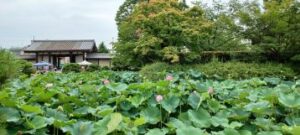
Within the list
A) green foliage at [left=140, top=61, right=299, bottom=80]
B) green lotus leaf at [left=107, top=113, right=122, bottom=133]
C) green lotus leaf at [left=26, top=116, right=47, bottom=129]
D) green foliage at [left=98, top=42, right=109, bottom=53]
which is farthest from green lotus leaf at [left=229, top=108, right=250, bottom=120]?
green foliage at [left=98, top=42, right=109, bottom=53]

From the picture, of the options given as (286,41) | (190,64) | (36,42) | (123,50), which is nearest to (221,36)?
(190,64)

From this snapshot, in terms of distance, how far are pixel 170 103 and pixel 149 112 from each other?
15 cm

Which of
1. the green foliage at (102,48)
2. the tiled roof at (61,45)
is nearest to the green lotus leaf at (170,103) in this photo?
the tiled roof at (61,45)

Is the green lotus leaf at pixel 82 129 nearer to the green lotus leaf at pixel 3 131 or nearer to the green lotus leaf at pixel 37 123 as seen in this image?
the green lotus leaf at pixel 37 123

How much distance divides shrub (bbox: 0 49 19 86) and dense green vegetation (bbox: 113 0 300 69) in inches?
375

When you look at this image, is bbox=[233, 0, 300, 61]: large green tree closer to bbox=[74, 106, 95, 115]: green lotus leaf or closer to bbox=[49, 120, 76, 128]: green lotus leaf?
bbox=[74, 106, 95, 115]: green lotus leaf

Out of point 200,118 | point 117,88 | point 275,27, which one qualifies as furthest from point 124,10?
point 200,118

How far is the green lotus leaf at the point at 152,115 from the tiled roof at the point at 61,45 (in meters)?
30.4

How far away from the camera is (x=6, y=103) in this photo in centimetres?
181

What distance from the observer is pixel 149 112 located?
2.22 metres

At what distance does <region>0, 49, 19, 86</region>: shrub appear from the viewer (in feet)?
13.6

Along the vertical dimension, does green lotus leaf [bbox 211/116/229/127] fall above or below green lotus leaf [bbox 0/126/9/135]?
below

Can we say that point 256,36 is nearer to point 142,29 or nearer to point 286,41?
point 286,41

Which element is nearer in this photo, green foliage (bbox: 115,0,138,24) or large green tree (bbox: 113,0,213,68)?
large green tree (bbox: 113,0,213,68)
